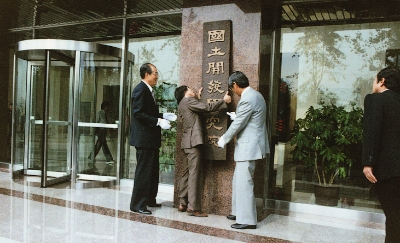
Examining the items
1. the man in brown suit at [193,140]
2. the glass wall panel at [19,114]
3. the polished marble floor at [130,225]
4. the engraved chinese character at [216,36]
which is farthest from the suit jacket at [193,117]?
the glass wall panel at [19,114]

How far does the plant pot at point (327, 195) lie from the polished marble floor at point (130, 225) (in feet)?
0.82

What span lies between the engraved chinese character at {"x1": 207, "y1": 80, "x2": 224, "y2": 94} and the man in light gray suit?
0.51 metres

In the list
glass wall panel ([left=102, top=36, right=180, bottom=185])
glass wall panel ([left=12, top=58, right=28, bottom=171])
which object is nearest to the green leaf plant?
glass wall panel ([left=102, top=36, right=180, bottom=185])

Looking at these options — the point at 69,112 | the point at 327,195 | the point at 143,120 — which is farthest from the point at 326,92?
the point at 69,112

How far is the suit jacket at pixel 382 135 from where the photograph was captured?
289cm

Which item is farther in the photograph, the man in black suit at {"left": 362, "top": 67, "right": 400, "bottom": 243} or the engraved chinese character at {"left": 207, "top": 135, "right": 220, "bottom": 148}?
the engraved chinese character at {"left": 207, "top": 135, "right": 220, "bottom": 148}

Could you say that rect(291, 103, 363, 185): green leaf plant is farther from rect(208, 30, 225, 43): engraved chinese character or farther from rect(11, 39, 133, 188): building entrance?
rect(11, 39, 133, 188): building entrance

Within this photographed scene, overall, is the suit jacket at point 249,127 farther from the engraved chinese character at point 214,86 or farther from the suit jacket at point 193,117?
the engraved chinese character at point 214,86

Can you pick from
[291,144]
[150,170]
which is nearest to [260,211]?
[291,144]

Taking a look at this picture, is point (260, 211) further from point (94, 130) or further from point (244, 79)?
point (94, 130)

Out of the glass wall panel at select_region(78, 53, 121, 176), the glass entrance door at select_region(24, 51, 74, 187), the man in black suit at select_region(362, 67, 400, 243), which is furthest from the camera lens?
the glass wall panel at select_region(78, 53, 121, 176)

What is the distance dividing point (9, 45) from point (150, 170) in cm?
557

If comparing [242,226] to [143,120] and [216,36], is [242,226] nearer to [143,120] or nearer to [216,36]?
[143,120]

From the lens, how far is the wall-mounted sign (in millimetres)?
4488
